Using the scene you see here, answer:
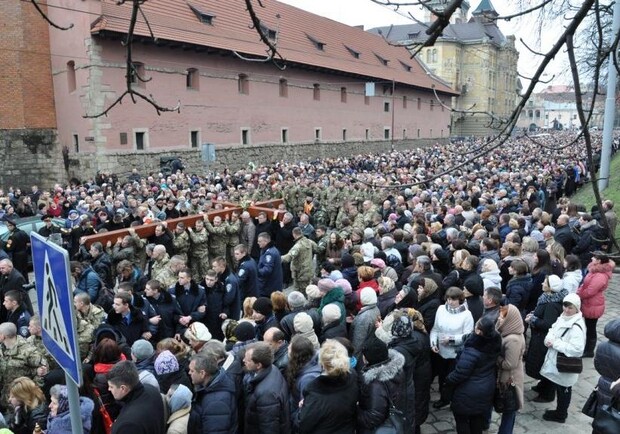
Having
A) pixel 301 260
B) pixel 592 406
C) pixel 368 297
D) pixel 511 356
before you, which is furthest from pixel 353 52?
pixel 592 406

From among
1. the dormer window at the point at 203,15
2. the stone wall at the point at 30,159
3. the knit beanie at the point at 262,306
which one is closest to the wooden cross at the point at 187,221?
the knit beanie at the point at 262,306

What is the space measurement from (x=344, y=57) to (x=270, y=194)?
2427 cm

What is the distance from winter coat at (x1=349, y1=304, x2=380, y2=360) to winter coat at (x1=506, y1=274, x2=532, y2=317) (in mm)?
1728

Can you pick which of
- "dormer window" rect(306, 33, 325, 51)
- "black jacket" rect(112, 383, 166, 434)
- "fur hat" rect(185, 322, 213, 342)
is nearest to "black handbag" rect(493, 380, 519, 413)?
"fur hat" rect(185, 322, 213, 342)

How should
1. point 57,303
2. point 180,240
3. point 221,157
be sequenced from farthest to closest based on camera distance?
point 221,157
point 180,240
point 57,303

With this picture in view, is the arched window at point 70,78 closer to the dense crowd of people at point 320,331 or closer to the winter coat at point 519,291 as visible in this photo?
the dense crowd of people at point 320,331

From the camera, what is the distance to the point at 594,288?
6.08 meters

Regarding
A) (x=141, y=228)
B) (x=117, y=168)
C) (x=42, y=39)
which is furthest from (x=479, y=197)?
(x=42, y=39)

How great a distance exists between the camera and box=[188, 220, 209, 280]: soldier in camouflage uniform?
9484 millimetres

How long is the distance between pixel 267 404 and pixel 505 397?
Result: 7.31 ft

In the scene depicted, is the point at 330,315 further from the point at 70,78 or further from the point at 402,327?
the point at 70,78

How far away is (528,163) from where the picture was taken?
20859mm

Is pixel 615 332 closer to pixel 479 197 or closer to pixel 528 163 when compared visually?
pixel 479 197

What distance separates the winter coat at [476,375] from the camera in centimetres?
427
